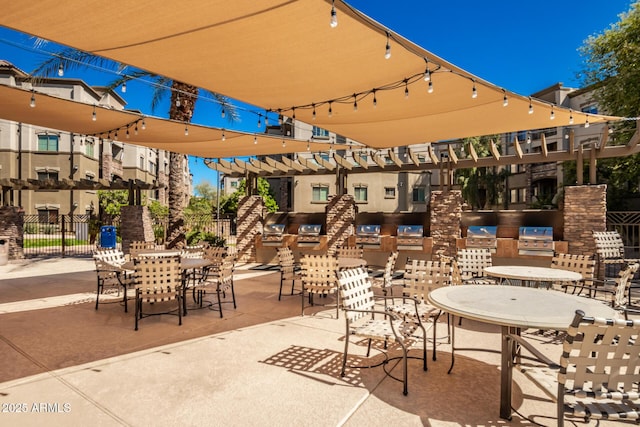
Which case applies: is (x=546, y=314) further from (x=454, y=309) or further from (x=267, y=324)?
(x=267, y=324)

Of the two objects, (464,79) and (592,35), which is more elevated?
(592,35)

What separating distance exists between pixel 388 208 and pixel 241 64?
20977 mm

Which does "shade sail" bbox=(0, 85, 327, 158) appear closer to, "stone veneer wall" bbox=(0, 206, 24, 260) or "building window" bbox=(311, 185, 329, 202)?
"stone veneer wall" bbox=(0, 206, 24, 260)

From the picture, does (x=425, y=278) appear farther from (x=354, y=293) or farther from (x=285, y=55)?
(x=285, y=55)

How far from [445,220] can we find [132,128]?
24.5ft

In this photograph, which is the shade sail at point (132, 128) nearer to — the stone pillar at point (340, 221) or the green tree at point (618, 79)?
the stone pillar at point (340, 221)

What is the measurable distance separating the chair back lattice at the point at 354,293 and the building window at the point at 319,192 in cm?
1972

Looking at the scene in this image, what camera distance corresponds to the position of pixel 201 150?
8.74 metres

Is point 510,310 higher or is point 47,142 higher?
point 47,142

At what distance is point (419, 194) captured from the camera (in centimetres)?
2530

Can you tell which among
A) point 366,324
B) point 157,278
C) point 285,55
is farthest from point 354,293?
point 157,278

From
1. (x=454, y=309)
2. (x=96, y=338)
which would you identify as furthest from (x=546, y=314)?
(x=96, y=338)

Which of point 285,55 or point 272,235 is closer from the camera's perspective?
point 285,55

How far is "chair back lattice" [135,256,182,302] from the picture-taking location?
448 cm
